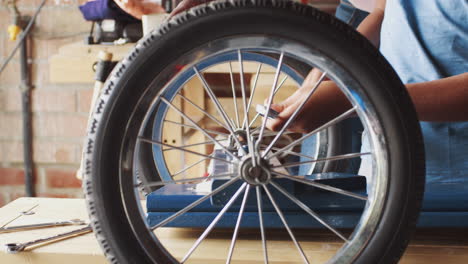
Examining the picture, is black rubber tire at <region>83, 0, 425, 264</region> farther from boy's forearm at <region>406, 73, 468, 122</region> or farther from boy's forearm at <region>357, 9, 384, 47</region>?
boy's forearm at <region>357, 9, 384, 47</region>

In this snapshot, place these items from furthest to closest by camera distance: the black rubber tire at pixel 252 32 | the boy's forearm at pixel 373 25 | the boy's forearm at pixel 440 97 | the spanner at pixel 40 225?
1. the boy's forearm at pixel 373 25
2. the spanner at pixel 40 225
3. the boy's forearm at pixel 440 97
4. the black rubber tire at pixel 252 32

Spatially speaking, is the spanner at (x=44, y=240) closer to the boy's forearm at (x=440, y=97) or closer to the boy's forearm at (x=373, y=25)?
the boy's forearm at (x=440, y=97)

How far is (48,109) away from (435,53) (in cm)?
119

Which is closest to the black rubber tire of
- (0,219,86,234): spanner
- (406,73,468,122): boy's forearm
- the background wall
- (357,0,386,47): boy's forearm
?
(406,73,468,122): boy's forearm

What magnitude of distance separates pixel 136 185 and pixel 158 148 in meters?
0.34

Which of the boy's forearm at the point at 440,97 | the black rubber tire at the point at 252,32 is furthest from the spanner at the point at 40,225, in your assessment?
the boy's forearm at the point at 440,97

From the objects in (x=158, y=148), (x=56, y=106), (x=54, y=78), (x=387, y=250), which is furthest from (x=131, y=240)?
(x=56, y=106)

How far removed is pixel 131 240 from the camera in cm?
41

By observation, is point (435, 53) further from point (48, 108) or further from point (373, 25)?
point (48, 108)

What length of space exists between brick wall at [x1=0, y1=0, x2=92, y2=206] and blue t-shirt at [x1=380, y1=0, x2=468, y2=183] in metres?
1.04

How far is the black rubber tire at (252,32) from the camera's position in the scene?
40cm

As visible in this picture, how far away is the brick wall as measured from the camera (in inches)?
59.4

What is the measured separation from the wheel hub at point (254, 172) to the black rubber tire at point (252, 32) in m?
0.10

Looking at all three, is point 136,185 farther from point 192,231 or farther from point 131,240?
point 192,231
